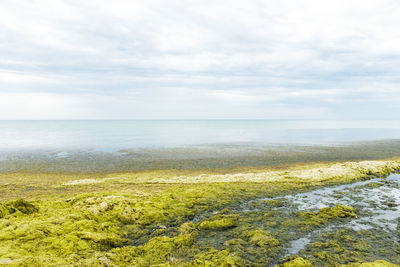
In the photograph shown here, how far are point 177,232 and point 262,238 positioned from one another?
11.8 feet

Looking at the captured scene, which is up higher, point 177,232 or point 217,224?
point 217,224

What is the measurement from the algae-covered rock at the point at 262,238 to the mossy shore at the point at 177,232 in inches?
1.6

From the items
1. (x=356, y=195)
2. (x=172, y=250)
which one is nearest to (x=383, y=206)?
(x=356, y=195)

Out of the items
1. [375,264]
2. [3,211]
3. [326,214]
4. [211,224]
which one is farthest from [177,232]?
[3,211]

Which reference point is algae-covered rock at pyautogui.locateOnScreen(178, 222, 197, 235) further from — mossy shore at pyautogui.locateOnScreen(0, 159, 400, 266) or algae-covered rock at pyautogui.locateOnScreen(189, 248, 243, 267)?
algae-covered rock at pyautogui.locateOnScreen(189, 248, 243, 267)

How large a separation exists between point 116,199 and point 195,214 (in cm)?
440

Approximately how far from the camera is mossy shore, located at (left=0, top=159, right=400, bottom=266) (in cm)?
808

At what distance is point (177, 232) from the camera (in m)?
10.4

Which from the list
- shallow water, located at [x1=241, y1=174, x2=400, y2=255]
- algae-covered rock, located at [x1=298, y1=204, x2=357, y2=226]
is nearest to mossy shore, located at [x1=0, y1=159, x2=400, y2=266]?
algae-covered rock, located at [x1=298, y1=204, x2=357, y2=226]

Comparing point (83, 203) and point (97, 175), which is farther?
point (97, 175)

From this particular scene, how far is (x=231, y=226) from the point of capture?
430 inches

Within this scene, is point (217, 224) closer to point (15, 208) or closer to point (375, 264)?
point (375, 264)

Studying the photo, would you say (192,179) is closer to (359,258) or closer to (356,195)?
(356,195)

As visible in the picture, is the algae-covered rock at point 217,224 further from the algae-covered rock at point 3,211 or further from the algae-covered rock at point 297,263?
the algae-covered rock at point 3,211
